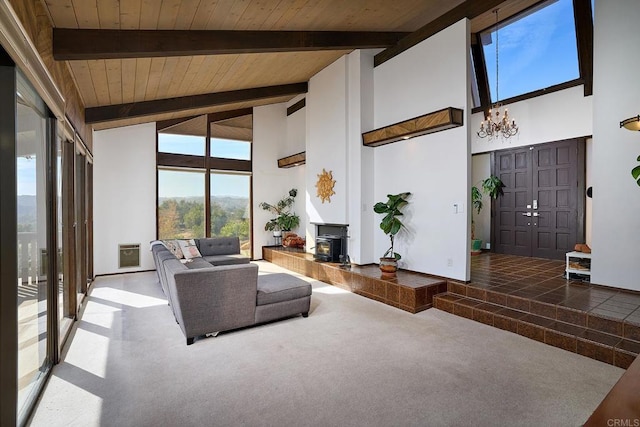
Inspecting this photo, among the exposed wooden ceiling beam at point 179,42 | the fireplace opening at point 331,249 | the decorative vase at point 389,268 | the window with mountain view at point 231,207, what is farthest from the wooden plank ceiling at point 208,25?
the decorative vase at point 389,268

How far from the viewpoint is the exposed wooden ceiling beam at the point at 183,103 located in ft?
16.6

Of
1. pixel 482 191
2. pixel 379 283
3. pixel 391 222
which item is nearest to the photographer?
pixel 379 283

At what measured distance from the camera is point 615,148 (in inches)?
162

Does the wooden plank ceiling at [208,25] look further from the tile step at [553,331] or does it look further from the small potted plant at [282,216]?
the tile step at [553,331]

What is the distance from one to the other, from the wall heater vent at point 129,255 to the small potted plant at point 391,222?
5106mm

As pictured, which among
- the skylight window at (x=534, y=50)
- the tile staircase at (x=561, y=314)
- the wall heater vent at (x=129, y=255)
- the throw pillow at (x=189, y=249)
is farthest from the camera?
the wall heater vent at (x=129, y=255)

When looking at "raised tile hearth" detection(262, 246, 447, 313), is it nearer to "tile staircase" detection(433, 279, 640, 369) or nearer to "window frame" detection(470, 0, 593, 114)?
"tile staircase" detection(433, 279, 640, 369)

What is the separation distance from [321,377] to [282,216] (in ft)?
20.0

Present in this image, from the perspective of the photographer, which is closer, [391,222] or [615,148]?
[615,148]

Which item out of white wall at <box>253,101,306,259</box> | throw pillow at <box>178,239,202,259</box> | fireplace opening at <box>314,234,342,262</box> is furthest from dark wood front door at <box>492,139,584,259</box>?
throw pillow at <box>178,239,202,259</box>

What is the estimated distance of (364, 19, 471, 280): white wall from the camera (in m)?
4.57

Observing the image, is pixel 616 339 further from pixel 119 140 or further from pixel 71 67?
pixel 119 140

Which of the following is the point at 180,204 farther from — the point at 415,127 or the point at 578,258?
the point at 578,258

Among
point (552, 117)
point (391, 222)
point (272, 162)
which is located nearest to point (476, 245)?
point (552, 117)
